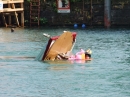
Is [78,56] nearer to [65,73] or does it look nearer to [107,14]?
[65,73]

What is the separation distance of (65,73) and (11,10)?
39.6 meters

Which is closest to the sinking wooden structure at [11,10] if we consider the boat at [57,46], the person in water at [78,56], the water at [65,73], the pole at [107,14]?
the pole at [107,14]

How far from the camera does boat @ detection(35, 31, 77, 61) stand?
1548 inches

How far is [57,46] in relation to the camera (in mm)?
39656

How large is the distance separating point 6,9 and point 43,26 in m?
4.27

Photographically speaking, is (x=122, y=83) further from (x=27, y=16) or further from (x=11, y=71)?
(x=27, y=16)

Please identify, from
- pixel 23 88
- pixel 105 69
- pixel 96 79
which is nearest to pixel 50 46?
pixel 105 69

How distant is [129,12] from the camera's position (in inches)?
3017

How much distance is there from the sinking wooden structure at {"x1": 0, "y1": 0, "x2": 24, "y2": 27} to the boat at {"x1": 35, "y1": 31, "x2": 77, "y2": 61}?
33.4 m

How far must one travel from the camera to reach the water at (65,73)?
29.9 metres

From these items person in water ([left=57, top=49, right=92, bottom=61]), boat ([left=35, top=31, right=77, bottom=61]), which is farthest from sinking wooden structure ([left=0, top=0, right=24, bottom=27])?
boat ([left=35, top=31, right=77, bottom=61])

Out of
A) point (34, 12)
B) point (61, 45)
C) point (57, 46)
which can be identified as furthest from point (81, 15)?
point (57, 46)

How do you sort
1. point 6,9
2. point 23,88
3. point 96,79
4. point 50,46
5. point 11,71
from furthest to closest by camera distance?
point 6,9, point 50,46, point 11,71, point 96,79, point 23,88

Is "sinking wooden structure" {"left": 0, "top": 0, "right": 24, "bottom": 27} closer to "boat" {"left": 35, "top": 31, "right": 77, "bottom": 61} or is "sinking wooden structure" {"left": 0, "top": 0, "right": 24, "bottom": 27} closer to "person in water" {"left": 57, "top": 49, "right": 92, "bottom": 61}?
"person in water" {"left": 57, "top": 49, "right": 92, "bottom": 61}
